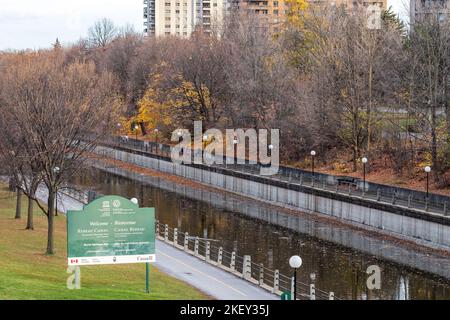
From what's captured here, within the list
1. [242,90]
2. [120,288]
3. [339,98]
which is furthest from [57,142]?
[242,90]

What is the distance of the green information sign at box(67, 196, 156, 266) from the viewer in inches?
1120

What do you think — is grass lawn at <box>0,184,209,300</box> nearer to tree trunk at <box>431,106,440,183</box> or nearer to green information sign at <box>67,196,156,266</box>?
green information sign at <box>67,196,156,266</box>

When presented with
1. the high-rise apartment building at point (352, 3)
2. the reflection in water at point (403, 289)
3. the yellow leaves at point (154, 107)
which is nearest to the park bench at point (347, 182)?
the reflection in water at point (403, 289)

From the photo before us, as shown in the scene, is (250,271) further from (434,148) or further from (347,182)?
(434,148)

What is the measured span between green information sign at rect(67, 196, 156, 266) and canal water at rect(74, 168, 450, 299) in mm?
12012

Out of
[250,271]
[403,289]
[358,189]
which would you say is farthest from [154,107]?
[250,271]

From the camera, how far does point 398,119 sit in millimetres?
73000

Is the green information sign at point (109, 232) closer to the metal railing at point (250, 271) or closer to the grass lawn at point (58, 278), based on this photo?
the grass lawn at point (58, 278)

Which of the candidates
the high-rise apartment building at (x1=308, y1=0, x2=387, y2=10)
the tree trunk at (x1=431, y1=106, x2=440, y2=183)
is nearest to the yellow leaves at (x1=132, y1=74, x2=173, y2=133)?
the high-rise apartment building at (x1=308, y1=0, x2=387, y2=10)

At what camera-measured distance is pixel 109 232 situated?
28.7 meters

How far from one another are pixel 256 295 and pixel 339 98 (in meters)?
44.2

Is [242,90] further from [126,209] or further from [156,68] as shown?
[126,209]

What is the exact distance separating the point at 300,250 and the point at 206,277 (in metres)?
13.8

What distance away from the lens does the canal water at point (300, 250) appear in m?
39.1
